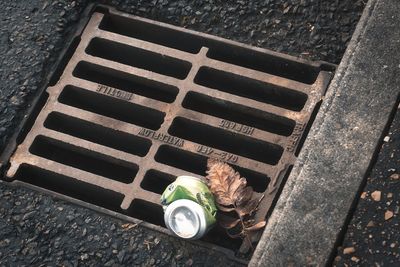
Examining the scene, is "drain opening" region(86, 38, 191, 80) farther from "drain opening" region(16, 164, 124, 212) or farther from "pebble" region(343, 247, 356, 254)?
"pebble" region(343, 247, 356, 254)

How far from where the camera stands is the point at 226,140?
2.61 meters

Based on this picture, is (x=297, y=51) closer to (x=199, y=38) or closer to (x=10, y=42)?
(x=199, y=38)

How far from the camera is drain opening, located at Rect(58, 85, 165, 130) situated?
8.82ft

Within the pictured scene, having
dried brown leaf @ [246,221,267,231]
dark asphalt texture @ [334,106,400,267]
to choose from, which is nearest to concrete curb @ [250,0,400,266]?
dark asphalt texture @ [334,106,400,267]

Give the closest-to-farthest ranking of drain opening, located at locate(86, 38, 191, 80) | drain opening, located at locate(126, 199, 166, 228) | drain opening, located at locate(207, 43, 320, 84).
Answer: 1. drain opening, located at locate(126, 199, 166, 228)
2. drain opening, located at locate(207, 43, 320, 84)
3. drain opening, located at locate(86, 38, 191, 80)

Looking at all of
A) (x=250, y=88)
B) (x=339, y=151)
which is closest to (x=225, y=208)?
(x=339, y=151)

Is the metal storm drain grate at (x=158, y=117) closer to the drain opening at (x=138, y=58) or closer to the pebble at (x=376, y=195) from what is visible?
the drain opening at (x=138, y=58)

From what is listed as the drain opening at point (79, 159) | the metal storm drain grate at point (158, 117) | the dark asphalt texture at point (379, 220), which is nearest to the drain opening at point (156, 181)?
the metal storm drain grate at point (158, 117)

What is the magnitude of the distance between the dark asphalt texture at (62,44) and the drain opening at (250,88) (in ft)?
0.58

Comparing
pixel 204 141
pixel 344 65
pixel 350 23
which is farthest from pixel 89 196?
pixel 350 23

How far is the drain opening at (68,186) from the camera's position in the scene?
2543mm

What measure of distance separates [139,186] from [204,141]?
35 centimetres

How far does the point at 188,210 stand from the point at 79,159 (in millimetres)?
642

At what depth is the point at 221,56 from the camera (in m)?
2.79
